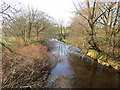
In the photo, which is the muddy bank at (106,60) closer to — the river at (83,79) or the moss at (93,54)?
the moss at (93,54)

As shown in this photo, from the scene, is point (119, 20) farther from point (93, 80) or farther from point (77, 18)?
point (93, 80)

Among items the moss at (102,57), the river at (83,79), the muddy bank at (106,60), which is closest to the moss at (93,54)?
the muddy bank at (106,60)

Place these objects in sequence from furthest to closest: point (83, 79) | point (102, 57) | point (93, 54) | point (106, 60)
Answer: point (93, 54) → point (102, 57) → point (106, 60) → point (83, 79)

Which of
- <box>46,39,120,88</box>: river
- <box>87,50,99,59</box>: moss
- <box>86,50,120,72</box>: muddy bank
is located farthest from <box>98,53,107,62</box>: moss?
<box>46,39,120,88</box>: river

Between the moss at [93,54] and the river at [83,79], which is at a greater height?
the moss at [93,54]

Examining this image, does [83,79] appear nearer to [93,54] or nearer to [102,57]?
[102,57]

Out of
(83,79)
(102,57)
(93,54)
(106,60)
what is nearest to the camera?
(83,79)

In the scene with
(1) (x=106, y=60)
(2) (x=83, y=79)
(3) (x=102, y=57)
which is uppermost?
(3) (x=102, y=57)

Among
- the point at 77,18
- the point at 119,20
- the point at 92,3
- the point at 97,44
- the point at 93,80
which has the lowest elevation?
the point at 93,80

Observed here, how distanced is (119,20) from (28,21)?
11787mm

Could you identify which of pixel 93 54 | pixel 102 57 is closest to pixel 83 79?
pixel 102 57

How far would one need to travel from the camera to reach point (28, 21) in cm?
1480

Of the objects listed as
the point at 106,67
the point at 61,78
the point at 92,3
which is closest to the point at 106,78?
the point at 106,67

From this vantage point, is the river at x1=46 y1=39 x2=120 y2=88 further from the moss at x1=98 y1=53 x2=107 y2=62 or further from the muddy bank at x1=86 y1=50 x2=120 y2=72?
the moss at x1=98 y1=53 x2=107 y2=62
